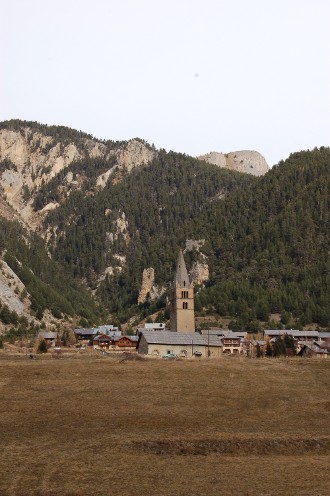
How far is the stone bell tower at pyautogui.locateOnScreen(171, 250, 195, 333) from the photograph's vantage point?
5541 inches

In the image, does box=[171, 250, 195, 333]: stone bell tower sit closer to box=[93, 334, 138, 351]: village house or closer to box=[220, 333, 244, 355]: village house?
box=[93, 334, 138, 351]: village house

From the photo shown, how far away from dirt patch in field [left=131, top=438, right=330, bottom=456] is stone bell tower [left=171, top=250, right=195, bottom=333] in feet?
301

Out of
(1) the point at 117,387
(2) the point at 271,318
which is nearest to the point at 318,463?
(1) the point at 117,387

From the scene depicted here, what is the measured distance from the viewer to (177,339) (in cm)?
11506

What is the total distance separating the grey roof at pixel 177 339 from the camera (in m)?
114

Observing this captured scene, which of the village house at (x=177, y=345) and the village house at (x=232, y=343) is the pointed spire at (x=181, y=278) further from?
the village house at (x=177, y=345)

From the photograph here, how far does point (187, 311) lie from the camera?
5615 inches

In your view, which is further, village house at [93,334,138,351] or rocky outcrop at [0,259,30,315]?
rocky outcrop at [0,259,30,315]

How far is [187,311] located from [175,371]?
6571 cm

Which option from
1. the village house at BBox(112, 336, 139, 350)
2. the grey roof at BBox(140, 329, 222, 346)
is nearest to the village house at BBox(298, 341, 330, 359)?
the grey roof at BBox(140, 329, 222, 346)

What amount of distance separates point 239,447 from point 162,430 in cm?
632

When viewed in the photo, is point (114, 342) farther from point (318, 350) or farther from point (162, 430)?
point (162, 430)

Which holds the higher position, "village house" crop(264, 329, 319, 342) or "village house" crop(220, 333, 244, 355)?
"village house" crop(264, 329, 319, 342)

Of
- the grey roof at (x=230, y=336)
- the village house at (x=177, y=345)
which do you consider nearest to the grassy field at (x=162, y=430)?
the village house at (x=177, y=345)
